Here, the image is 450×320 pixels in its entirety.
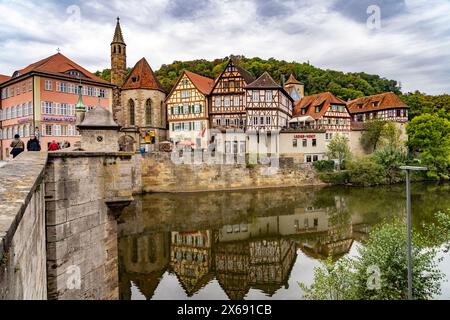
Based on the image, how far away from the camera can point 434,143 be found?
44469 millimetres

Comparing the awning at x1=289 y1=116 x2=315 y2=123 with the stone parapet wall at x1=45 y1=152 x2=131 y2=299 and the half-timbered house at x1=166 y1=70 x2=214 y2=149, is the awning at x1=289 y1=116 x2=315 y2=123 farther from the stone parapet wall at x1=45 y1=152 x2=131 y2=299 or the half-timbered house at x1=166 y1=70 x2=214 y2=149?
the stone parapet wall at x1=45 y1=152 x2=131 y2=299

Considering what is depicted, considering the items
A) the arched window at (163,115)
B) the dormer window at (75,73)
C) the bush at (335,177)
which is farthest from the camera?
the arched window at (163,115)

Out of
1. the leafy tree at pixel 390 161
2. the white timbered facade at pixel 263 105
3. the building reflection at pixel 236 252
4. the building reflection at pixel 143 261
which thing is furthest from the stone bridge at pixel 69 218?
the leafy tree at pixel 390 161

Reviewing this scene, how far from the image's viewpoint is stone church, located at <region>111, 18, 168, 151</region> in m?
45.5

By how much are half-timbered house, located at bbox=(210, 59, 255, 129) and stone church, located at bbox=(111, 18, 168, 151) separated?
849cm

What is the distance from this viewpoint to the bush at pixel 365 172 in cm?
4031

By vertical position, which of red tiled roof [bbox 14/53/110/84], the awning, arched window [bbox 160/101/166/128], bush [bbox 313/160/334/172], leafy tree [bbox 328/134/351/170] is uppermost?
red tiled roof [bbox 14/53/110/84]

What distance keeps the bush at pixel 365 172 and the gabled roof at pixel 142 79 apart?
28.0m

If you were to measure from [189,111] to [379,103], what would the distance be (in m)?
30.6

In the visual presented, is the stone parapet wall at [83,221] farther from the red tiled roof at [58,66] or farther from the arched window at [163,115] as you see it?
the arched window at [163,115]

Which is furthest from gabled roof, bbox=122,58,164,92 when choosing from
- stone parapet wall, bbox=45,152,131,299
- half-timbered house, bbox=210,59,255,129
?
stone parapet wall, bbox=45,152,131,299

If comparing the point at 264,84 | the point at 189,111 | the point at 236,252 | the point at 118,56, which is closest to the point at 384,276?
the point at 236,252

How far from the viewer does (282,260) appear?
17297 millimetres
